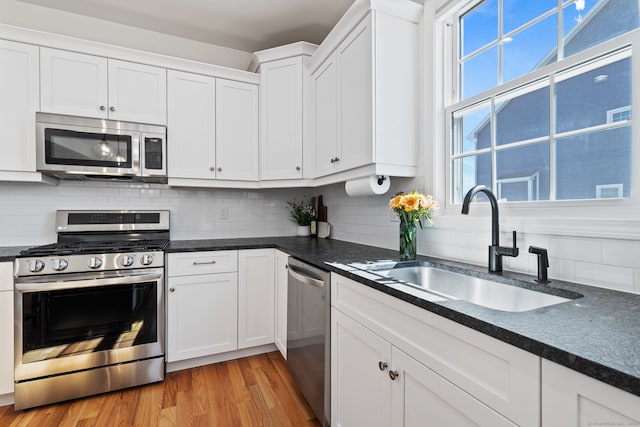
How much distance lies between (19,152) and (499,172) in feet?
9.82

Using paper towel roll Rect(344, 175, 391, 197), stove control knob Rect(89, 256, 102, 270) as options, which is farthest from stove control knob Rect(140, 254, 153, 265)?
paper towel roll Rect(344, 175, 391, 197)

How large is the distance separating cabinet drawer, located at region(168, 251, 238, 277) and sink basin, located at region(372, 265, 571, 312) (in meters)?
1.33

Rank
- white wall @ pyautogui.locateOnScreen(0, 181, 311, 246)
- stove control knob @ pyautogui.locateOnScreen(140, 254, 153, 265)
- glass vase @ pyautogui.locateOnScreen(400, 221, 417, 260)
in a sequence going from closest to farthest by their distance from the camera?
glass vase @ pyautogui.locateOnScreen(400, 221, 417, 260) < stove control knob @ pyautogui.locateOnScreen(140, 254, 153, 265) < white wall @ pyautogui.locateOnScreen(0, 181, 311, 246)

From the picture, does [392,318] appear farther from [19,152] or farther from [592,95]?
[19,152]

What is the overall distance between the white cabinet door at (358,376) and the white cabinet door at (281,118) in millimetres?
1525

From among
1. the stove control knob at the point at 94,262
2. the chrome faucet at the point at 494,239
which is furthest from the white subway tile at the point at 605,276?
the stove control knob at the point at 94,262

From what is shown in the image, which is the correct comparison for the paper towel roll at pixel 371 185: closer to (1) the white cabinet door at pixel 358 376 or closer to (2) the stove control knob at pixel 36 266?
(1) the white cabinet door at pixel 358 376

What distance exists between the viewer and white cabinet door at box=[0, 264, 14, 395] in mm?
1918

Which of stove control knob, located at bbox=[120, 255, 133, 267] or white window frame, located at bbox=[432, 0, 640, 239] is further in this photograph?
stove control knob, located at bbox=[120, 255, 133, 267]

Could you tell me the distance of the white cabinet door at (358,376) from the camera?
3.97ft

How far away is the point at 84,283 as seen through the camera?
2023 mm

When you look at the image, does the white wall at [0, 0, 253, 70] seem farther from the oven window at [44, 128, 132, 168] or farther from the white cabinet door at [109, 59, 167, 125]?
the oven window at [44, 128, 132, 168]

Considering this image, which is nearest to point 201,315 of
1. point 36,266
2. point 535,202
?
point 36,266

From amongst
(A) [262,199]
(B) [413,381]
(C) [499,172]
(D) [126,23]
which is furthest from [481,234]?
(D) [126,23]
